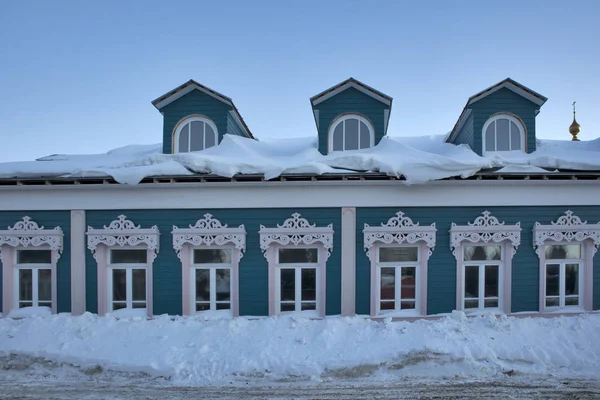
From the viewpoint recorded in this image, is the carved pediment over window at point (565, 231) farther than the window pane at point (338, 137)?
No

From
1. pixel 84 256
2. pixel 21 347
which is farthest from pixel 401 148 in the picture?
pixel 21 347

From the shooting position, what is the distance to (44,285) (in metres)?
7.61

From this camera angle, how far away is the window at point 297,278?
24.6ft

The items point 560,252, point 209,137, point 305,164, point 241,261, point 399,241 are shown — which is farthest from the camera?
point 209,137

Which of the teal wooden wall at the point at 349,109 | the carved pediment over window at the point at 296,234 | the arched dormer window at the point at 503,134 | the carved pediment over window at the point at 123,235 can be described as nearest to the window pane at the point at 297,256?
the carved pediment over window at the point at 296,234

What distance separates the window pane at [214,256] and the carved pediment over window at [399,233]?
11.6 ft

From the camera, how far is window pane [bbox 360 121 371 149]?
338 inches

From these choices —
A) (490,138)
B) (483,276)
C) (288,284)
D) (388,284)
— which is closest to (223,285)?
(288,284)

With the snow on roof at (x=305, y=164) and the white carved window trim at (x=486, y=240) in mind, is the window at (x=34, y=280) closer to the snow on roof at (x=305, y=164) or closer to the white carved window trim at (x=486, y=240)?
the snow on roof at (x=305, y=164)

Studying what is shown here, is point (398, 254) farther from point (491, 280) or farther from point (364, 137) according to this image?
point (364, 137)

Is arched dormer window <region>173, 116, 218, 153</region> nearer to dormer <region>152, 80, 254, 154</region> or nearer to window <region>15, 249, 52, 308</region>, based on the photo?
dormer <region>152, 80, 254, 154</region>

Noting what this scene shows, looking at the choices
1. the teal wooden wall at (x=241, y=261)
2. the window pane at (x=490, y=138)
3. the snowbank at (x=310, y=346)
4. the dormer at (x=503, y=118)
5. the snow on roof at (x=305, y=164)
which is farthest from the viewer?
the window pane at (x=490, y=138)

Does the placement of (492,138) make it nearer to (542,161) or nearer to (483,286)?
(542,161)

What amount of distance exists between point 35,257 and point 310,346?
7.39m
